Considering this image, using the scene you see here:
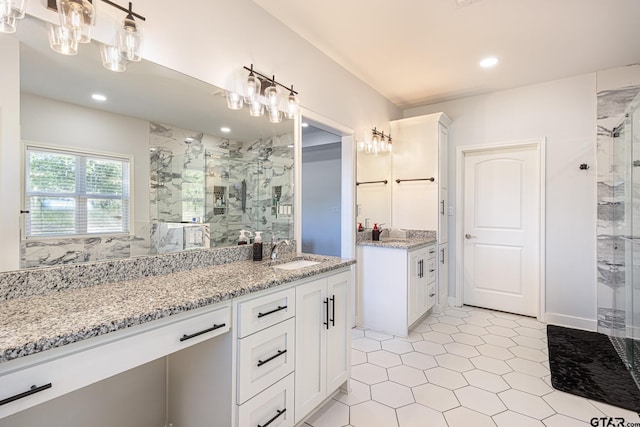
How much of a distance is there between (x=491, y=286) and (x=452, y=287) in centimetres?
44

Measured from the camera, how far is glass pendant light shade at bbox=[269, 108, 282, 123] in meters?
2.11

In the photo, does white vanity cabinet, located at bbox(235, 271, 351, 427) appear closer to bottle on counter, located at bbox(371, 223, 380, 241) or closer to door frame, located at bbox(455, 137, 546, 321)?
bottle on counter, located at bbox(371, 223, 380, 241)

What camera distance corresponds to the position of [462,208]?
3.78m

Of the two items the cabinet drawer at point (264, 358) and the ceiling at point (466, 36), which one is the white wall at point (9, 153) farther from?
the ceiling at point (466, 36)

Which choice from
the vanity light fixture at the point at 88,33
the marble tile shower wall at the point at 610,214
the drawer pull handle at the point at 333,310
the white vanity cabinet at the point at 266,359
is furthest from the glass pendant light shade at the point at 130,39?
the marble tile shower wall at the point at 610,214

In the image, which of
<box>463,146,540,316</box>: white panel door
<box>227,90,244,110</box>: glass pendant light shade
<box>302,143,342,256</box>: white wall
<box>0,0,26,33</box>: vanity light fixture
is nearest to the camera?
<box>0,0,26,33</box>: vanity light fixture

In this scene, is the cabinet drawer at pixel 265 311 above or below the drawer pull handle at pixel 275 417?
above

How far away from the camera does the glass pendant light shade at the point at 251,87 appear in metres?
1.92

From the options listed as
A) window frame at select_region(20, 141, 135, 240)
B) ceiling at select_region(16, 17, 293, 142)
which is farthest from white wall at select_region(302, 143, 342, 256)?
window frame at select_region(20, 141, 135, 240)

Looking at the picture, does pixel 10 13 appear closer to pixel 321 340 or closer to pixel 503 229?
pixel 321 340

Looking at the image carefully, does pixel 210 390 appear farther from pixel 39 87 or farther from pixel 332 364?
pixel 39 87

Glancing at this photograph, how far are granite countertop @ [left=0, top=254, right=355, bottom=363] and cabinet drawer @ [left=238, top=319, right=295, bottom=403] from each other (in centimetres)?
22

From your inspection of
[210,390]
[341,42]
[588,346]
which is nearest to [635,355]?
[588,346]

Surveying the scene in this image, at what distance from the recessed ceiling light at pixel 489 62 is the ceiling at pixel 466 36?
0.18 feet
